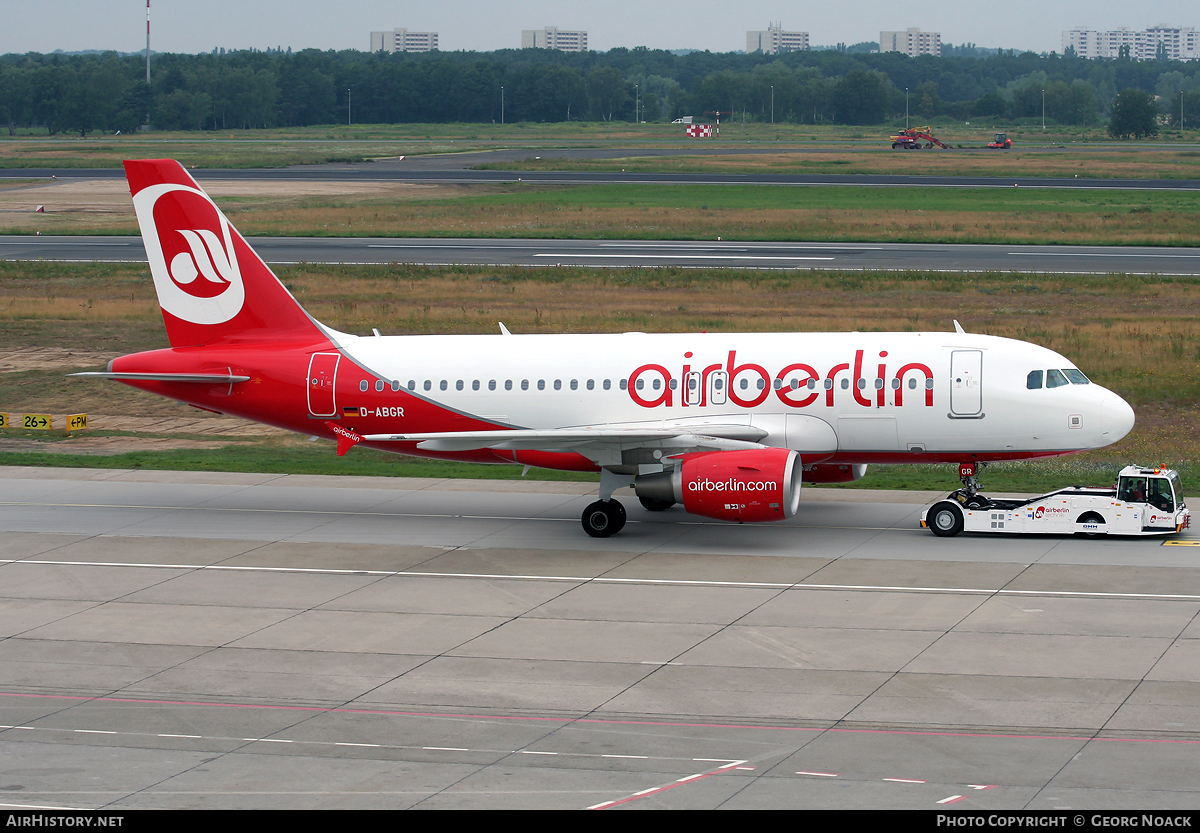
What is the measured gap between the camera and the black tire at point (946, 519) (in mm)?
31375

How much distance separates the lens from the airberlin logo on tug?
113 feet

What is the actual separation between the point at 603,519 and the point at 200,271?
12090 mm

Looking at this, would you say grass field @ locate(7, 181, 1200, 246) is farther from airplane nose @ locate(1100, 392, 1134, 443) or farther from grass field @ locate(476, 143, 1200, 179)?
airplane nose @ locate(1100, 392, 1134, 443)

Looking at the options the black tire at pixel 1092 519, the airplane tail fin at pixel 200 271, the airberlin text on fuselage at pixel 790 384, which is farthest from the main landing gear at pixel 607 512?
the black tire at pixel 1092 519

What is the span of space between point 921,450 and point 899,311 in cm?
3190

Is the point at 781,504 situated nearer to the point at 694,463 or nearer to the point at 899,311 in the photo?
the point at 694,463

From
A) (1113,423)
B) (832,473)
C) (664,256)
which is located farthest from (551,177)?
(1113,423)

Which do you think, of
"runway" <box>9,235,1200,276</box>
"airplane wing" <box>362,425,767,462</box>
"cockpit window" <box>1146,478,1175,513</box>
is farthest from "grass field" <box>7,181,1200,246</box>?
"airplane wing" <box>362,425,767,462</box>

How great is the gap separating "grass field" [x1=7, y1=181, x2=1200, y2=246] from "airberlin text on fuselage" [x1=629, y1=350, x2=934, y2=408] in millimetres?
60219

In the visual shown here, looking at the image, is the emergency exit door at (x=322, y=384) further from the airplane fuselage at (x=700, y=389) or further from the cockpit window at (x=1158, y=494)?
the cockpit window at (x=1158, y=494)

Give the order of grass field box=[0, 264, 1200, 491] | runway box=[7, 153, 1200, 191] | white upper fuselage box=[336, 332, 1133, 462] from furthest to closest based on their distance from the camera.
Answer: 1. runway box=[7, 153, 1200, 191]
2. grass field box=[0, 264, 1200, 491]
3. white upper fuselage box=[336, 332, 1133, 462]

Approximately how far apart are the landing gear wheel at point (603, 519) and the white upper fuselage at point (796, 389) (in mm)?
2153

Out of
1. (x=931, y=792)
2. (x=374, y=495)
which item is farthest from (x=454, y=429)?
(x=931, y=792)

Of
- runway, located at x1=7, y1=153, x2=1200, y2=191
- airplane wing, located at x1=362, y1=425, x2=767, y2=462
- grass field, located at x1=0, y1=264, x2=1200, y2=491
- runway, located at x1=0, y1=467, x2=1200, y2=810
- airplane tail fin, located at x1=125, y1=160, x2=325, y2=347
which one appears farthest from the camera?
runway, located at x1=7, y1=153, x2=1200, y2=191
